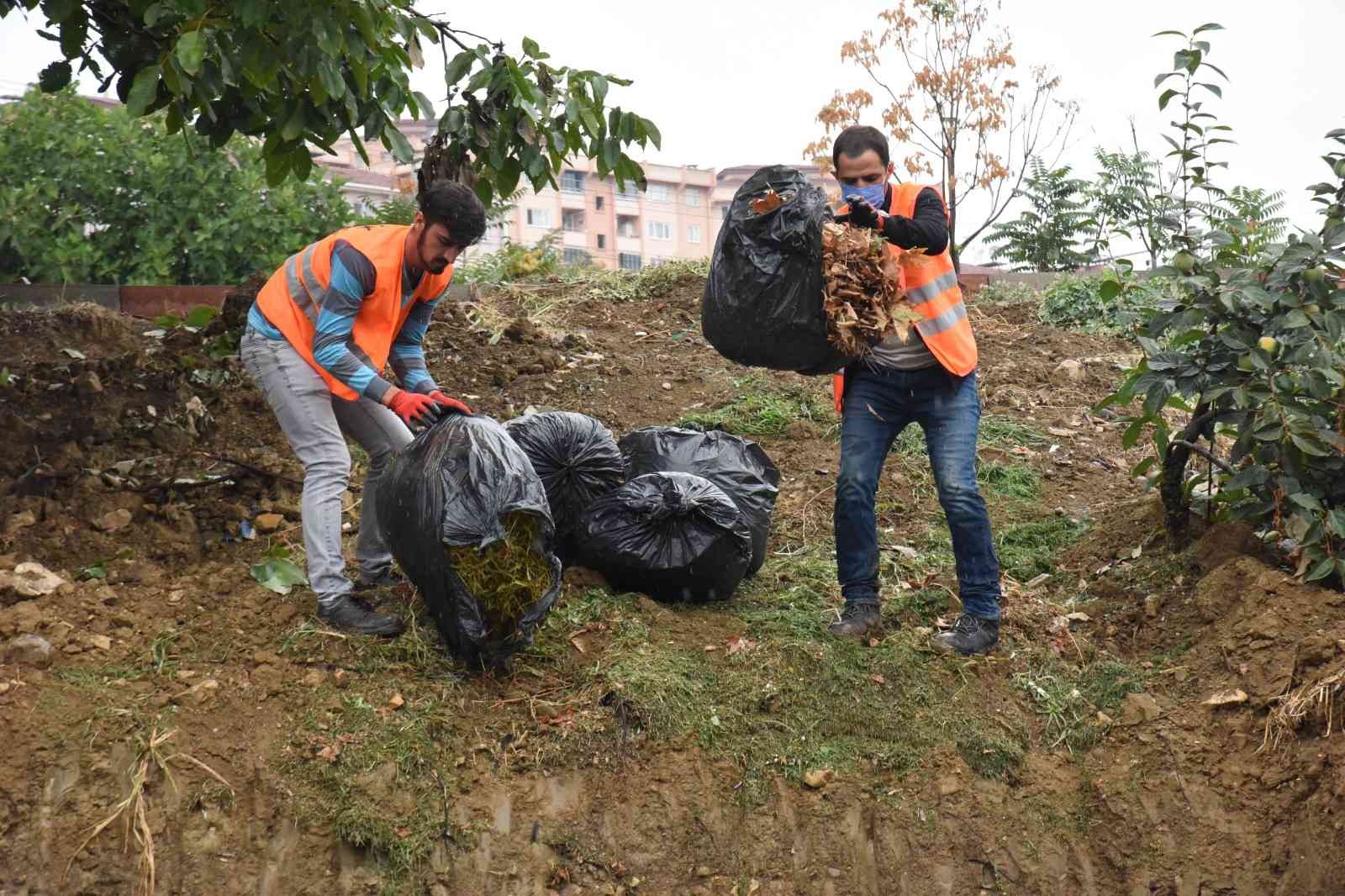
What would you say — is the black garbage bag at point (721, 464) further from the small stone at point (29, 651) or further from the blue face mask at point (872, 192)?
the small stone at point (29, 651)

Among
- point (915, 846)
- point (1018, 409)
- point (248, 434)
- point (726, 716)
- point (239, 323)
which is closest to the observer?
point (915, 846)

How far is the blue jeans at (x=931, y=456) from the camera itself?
12.6 ft

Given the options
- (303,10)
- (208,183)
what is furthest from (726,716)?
(208,183)

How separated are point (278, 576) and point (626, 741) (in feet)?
4.61

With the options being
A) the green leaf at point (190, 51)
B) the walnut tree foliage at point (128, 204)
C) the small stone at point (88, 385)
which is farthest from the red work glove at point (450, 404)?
the walnut tree foliage at point (128, 204)

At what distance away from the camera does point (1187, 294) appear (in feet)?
13.6

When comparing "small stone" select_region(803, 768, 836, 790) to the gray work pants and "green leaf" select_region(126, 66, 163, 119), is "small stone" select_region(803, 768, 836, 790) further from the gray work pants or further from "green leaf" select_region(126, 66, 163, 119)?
"green leaf" select_region(126, 66, 163, 119)

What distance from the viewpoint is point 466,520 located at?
3.51 meters

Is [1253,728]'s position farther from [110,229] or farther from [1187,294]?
[110,229]

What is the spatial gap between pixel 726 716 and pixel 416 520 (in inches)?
43.2

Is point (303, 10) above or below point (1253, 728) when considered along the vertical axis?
above

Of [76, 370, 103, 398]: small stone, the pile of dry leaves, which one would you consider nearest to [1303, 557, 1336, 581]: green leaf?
the pile of dry leaves

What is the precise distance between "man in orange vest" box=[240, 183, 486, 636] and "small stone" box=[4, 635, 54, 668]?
76 cm

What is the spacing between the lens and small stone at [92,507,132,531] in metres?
4.43
